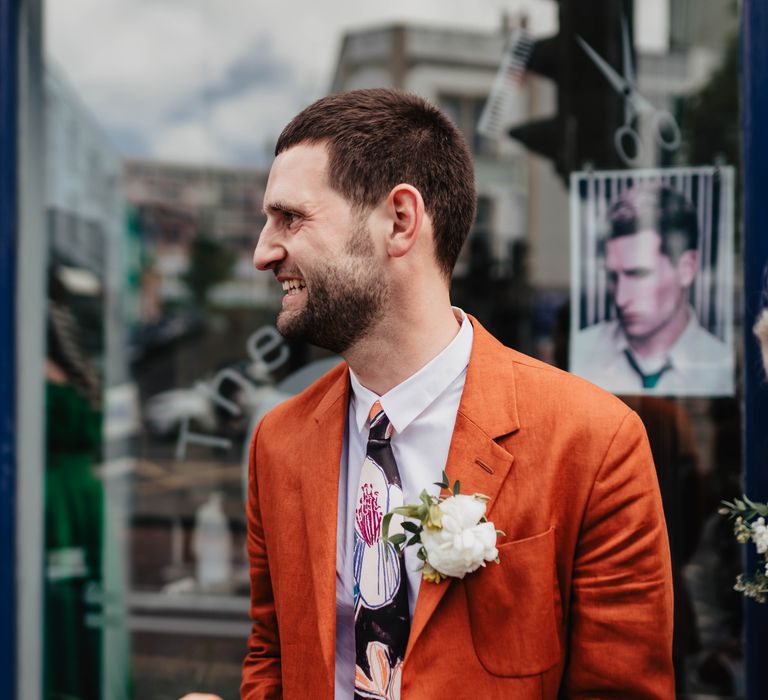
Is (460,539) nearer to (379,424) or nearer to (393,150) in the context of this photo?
(379,424)

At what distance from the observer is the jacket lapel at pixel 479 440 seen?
137cm

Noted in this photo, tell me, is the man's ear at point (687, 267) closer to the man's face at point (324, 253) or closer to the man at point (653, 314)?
the man at point (653, 314)

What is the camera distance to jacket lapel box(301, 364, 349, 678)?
4.81 feet

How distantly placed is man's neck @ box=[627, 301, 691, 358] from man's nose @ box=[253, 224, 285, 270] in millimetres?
1380

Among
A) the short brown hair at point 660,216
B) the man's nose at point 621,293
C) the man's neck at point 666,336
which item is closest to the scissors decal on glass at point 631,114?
the short brown hair at point 660,216

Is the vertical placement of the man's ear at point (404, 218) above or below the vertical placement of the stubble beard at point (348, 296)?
above

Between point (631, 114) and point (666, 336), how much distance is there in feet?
2.47

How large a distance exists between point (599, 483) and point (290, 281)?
718mm

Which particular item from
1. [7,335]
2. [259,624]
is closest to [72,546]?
[7,335]

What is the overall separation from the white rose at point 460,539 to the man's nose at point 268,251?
0.60 metres

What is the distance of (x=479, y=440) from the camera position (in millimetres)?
1432

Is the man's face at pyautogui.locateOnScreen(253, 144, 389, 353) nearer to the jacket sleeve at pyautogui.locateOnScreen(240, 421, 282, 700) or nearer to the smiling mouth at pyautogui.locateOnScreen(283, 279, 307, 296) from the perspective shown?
the smiling mouth at pyautogui.locateOnScreen(283, 279, 307, 296)

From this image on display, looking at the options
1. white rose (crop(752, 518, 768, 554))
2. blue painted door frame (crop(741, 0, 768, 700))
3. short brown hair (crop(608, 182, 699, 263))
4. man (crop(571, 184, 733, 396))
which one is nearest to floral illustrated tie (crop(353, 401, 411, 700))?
white rose (crop(752, 518, 768, 554))

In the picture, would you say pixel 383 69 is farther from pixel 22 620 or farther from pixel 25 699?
pixel 25 699
